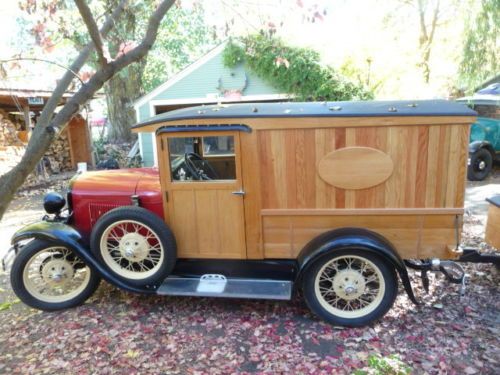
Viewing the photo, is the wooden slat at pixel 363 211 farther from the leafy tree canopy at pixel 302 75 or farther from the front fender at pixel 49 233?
the leafy tree canopy at pixel 302 75

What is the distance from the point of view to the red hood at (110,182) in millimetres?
3955

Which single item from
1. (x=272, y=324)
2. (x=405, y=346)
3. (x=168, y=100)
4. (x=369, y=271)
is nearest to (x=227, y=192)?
(x=272, y=324)

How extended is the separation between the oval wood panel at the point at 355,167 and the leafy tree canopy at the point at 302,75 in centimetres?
690

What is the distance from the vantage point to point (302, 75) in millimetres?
10539

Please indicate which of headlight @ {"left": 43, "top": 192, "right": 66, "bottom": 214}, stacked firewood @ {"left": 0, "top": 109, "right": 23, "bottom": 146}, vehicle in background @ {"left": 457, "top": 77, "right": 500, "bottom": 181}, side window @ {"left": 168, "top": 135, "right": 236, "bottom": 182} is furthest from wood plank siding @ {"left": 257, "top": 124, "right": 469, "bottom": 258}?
stacked firewood @ {"left": 0, "top": 109, "right": 23, "bottom": 146}

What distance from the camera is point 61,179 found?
12531 mm

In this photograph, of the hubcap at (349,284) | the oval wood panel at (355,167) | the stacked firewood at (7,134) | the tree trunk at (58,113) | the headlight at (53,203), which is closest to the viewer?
the tree trunk at (58,113)

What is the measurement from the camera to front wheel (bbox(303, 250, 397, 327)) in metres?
3.36

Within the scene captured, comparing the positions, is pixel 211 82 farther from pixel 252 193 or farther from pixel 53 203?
pixel 252 193

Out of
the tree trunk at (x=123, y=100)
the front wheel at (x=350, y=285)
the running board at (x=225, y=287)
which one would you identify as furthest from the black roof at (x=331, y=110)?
the tree trunk at (x=123, y=100)

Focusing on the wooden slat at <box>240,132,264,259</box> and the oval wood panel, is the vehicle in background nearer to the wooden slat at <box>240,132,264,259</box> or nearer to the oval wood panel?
the oval wood panel

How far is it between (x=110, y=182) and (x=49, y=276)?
117 centimetres

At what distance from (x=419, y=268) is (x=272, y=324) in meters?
1.54

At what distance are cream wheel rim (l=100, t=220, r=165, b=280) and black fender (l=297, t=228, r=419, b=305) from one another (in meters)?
1.44
